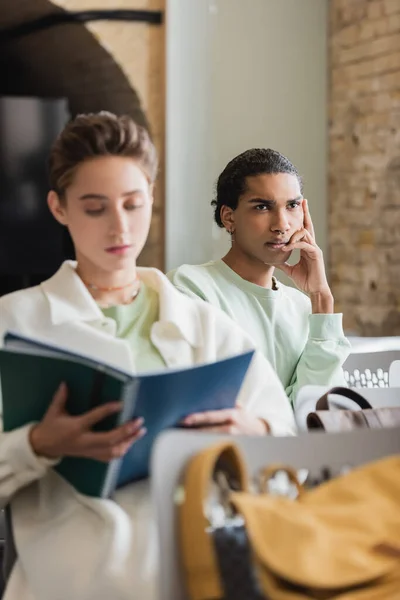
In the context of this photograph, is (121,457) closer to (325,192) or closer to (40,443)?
(40,443)

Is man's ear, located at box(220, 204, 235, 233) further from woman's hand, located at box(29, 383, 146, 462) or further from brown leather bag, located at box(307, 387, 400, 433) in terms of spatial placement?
woman's hand, located at box(29, 383, 146, 462)

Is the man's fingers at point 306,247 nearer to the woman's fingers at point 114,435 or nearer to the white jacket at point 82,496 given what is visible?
the white jacket at point 82,496

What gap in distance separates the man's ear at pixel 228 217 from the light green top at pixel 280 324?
0.09 metres

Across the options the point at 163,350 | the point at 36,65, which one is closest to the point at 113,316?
the point at 163,350

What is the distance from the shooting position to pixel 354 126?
537 centimetres

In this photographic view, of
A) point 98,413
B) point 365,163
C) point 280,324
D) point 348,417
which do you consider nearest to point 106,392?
point 98,413

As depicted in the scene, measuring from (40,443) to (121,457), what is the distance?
124 millimetres

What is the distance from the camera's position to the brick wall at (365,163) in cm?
511

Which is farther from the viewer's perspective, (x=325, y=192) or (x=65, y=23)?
(x=325, y=192)

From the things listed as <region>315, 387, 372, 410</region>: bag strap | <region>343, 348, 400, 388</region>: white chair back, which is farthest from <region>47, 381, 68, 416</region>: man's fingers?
<region>343, 348, 400, 388</region>: white chair back

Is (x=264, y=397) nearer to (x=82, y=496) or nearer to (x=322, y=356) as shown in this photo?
(x=82, y=496)

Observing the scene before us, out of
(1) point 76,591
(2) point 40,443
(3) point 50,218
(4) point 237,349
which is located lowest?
(1) point 76,591

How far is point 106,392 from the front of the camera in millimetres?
1448

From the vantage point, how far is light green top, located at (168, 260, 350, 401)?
234cm
